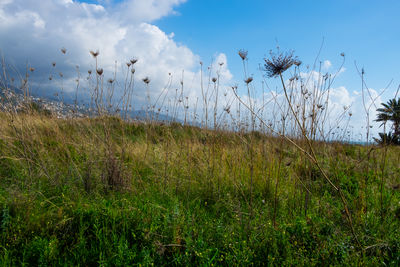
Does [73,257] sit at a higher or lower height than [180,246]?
lower

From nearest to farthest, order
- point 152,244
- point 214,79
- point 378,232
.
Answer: point 152,244
point 378,232
point 214,79

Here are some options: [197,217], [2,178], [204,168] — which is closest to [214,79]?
[204,168]

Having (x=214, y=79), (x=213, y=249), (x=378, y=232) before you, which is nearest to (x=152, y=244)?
(x=213, y=249)

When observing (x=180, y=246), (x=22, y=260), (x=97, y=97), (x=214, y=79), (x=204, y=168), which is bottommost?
(x=22, y=260)

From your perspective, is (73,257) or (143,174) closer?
(73,257)

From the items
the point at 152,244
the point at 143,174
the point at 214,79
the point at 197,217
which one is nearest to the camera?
the point at 152,244

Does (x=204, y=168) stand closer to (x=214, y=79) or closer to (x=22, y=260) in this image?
(x=214, y=79)

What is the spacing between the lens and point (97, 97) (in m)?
3.44

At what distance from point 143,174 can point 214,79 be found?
2.06m

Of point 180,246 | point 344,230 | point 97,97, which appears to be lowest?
point 180,246

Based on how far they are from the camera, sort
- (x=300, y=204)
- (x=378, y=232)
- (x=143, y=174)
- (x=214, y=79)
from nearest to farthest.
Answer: (x=378, y=232), (x=300, y=204), (x=214, y=79), (x=143, y=174)

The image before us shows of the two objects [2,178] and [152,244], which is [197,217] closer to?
[152,244]

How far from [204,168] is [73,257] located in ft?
7.63

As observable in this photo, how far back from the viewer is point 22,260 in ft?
6.45
